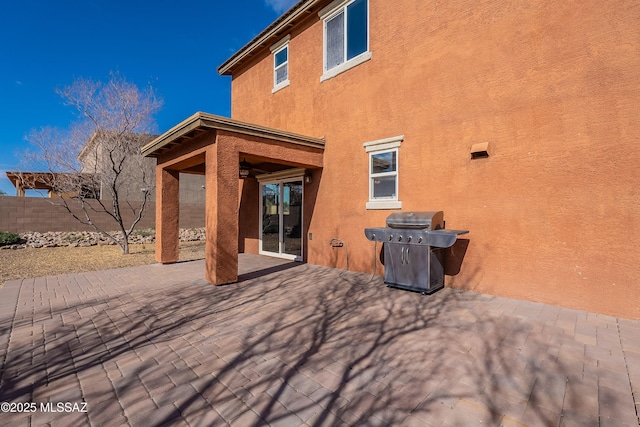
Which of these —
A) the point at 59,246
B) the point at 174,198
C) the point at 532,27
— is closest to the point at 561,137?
the point at 532,27

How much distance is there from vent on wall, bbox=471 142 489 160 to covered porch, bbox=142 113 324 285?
3981 mm

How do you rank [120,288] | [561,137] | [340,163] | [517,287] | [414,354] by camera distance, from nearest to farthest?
[414,354] → [561,137] → [517,287] → [120,288] → [340,163]

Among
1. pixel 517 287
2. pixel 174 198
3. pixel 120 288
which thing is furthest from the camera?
pixel 174 198

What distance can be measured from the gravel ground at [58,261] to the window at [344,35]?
24.6ft

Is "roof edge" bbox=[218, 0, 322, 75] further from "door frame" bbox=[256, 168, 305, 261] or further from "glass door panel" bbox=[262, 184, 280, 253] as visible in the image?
"glass door panel" bbox=[262, 184, 280, 253]

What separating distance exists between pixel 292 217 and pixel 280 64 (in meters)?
5.13

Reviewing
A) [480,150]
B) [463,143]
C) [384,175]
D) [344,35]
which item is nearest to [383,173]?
[384,175]

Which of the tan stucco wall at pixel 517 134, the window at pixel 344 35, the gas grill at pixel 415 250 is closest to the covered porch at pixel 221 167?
the tan stucco wall at pixel 517 134

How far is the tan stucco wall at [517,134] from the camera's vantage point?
4332mm

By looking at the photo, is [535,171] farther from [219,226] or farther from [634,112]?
[219,226]

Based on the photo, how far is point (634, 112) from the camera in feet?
13.8

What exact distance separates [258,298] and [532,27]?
658 centimetres

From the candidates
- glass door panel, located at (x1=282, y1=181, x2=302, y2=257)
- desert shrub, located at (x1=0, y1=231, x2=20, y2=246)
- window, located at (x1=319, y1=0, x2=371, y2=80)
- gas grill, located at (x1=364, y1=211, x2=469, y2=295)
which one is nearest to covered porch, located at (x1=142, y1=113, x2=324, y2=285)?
glass door panel, located at (x1=282, y1=181, x2=302, y2=257)

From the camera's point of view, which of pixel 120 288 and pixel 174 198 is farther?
pixel 174 198
